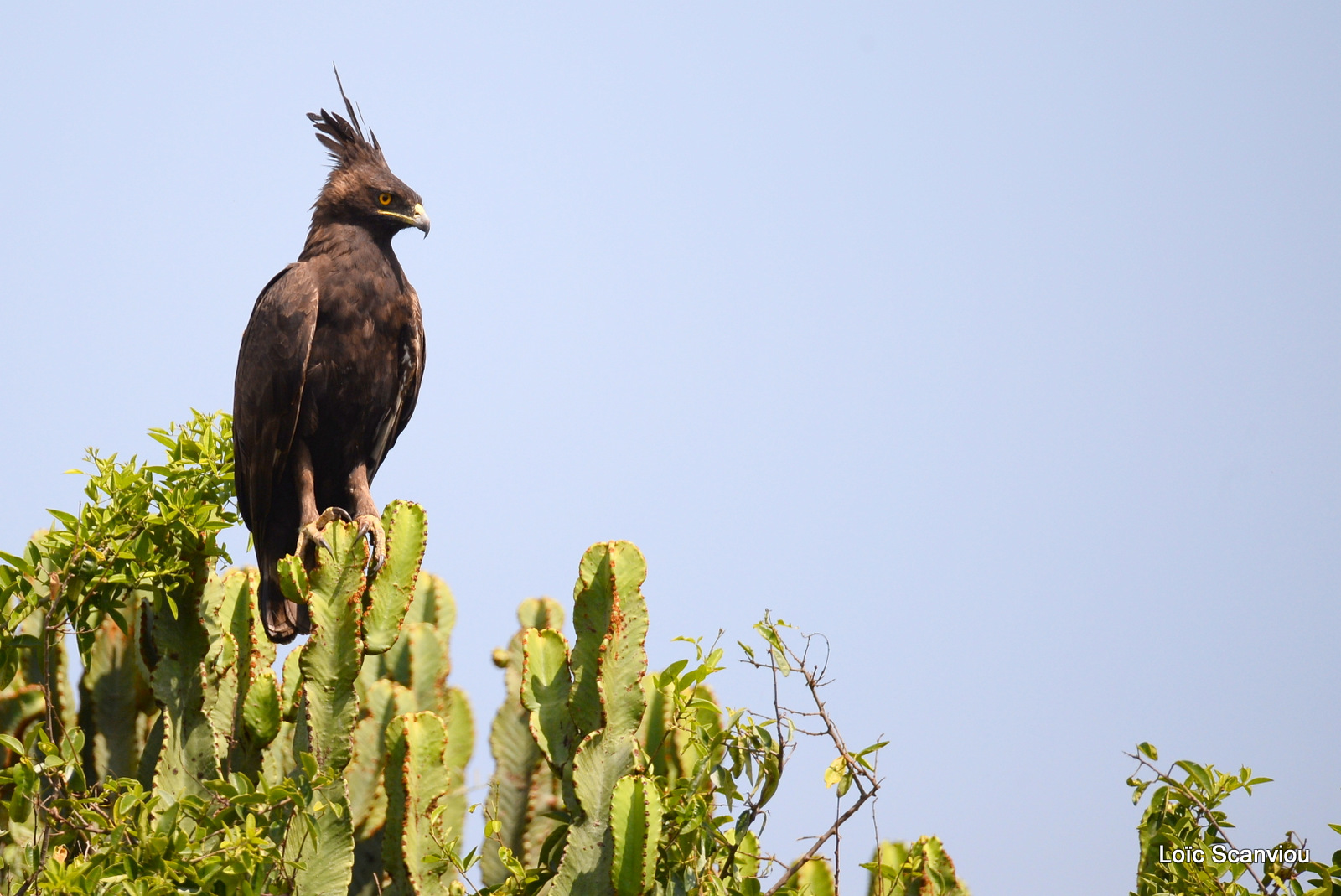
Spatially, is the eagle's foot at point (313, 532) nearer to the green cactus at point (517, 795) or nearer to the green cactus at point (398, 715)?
the green cactus at point (398, 715)

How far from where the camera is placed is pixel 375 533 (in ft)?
17.3

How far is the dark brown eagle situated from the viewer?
555 centimetres

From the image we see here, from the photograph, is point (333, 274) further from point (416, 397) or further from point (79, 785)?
point (79, 785)

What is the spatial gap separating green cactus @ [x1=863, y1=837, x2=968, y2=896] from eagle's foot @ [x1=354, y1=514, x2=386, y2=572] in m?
2.38

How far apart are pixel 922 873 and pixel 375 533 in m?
2.78

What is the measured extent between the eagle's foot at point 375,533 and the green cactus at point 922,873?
2.38m

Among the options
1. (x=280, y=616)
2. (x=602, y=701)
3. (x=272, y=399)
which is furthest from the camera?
(x=272, y=399)

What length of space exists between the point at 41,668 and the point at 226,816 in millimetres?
1704

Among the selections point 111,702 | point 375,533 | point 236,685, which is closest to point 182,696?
point 236,685

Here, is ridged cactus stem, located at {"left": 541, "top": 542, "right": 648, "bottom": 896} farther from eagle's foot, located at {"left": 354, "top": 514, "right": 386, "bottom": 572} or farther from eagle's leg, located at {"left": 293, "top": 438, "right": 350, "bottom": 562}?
eagle's leg, located at {"left": 293, "top": 438, "right": 350, "bottom": 562}

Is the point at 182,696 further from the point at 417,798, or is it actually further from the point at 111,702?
the point at 417,798

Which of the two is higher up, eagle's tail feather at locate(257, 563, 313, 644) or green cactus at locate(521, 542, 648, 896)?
eagle's tail feather at locate(257, 563, 313, 644)

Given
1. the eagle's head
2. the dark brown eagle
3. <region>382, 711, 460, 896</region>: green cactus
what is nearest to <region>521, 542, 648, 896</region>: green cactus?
<region>382, 711, 460, 896</region>: green cactus

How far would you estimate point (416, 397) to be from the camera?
20.6ft
